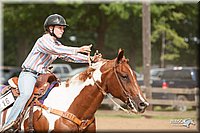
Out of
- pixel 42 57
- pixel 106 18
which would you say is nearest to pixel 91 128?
pixel 42 57

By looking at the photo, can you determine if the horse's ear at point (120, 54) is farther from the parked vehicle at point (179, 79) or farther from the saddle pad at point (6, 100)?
the parked vehicle at point (179, 79)

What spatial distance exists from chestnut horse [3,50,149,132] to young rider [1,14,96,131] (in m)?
0.20

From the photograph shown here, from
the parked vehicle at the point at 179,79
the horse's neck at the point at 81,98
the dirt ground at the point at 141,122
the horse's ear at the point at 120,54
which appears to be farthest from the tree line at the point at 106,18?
the horse's ear at the point at 120,54

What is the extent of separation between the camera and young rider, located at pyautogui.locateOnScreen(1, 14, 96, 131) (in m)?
5.82

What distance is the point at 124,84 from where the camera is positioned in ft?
18.9

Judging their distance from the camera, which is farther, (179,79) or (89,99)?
(179,79)

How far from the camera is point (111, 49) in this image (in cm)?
4056

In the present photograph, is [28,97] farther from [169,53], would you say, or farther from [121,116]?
[169,53]

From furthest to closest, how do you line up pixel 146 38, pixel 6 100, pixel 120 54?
1. pixel 146 38
2. pixel 6 100
3. pixel 120 54

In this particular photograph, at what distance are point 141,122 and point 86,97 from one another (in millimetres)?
8492

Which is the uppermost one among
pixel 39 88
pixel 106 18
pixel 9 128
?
pixel 106 18

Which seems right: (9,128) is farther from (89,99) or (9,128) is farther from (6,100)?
(89,99)

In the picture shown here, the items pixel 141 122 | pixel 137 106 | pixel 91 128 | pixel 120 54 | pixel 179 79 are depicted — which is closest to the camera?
pixel 137 106

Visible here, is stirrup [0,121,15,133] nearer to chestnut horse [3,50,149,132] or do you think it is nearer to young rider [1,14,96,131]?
young rider [1,14,96,131]
